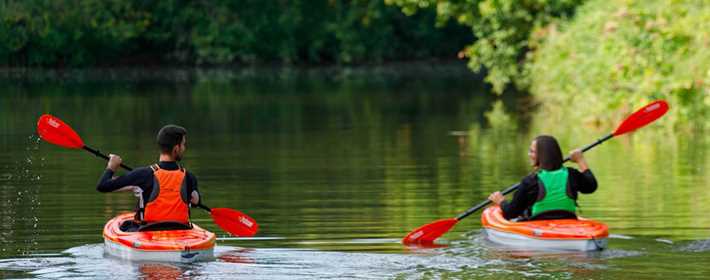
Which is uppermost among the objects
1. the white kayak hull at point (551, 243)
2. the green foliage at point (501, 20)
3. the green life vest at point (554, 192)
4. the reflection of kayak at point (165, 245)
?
the green foliage at point (501, 20)

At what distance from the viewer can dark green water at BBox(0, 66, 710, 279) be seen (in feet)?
39.0

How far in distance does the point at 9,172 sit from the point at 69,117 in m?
12.0

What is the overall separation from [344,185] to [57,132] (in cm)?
534

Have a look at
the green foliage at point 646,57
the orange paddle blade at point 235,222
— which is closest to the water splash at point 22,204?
the orange paddle blade at point 235,222

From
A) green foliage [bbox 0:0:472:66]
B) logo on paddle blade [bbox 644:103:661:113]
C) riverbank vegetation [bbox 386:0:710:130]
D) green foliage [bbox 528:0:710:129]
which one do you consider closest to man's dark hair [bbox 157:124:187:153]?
logo on paddle blade [bbox 644:103:661:113]

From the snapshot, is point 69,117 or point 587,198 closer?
point 587,198

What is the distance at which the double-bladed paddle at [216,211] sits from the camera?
13.3 meters

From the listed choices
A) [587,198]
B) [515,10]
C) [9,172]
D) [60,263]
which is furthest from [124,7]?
[60,263]

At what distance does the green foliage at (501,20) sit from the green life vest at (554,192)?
21.9 meters

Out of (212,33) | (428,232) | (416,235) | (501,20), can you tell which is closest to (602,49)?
(501,20)

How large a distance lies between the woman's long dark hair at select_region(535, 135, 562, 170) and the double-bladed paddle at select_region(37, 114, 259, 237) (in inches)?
93.7

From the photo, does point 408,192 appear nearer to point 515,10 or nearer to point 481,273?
point 481,273

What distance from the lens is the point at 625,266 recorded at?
1177 centimetres

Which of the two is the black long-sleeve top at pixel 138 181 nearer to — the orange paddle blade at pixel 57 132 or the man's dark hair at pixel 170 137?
the man's dark hair at pixel 170 137
